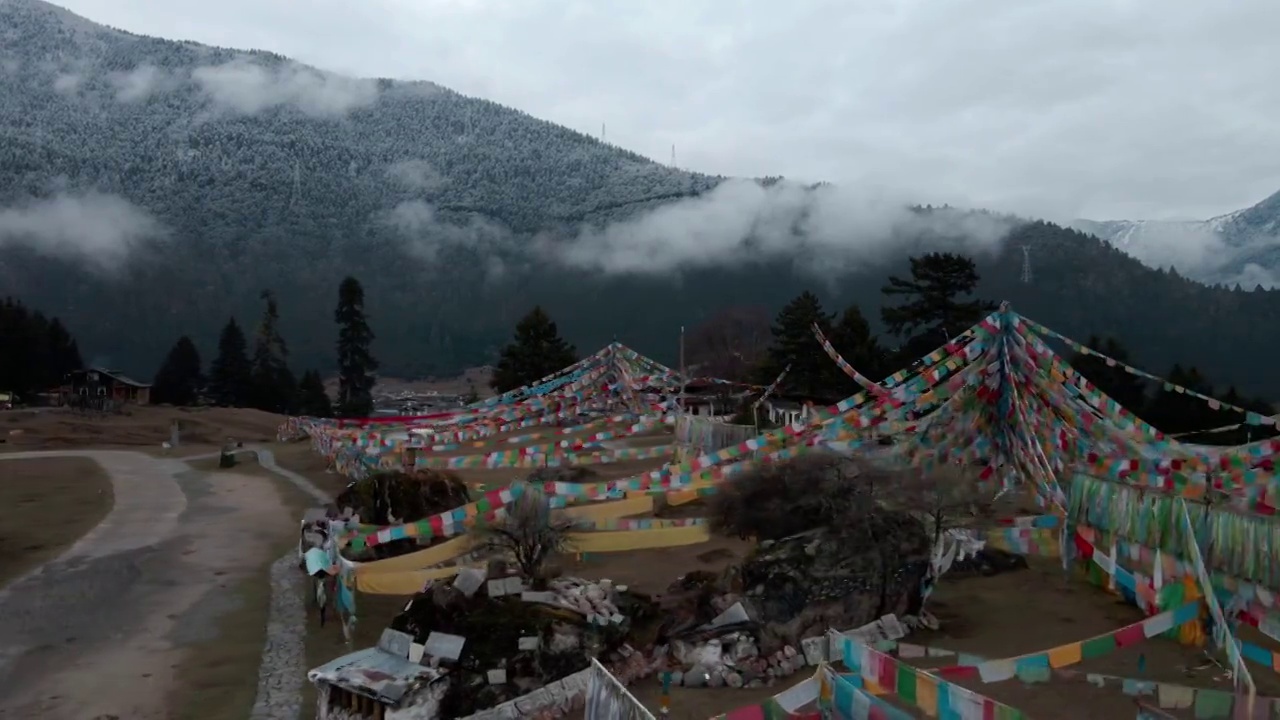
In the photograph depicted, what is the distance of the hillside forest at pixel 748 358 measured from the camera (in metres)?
37.0

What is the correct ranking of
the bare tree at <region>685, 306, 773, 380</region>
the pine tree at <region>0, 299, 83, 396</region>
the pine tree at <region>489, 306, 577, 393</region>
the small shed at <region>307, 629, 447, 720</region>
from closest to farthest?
the small shed at <region>307, 629, 447, 720</region> → the pine tree at <region>489, 306, 577, 393</region> → the bare tree at <region>685, 306, 773, 380</region> → the pine tree at <region>0, 299, 83, 396</region>

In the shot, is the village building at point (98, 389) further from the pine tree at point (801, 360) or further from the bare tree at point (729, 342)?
the pine tree at point (801, 360)

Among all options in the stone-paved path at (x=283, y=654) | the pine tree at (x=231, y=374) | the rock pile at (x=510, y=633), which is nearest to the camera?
the rock pile at (x=510, y=633)

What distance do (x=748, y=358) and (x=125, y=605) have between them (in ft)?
154

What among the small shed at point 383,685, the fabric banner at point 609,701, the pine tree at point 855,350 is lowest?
the small shed at point 383,685

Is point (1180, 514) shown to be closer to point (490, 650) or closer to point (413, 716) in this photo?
point (490, 650)

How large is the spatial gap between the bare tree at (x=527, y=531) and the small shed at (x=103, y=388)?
53.6 metres

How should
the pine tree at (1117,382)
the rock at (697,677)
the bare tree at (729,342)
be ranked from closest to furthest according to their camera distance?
1. the rock at (697,677)
2. the pine tree at (1117,382)
3. the bare tree at (729,342)

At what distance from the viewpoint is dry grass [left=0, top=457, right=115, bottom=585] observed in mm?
21000

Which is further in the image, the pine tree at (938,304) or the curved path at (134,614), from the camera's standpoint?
the pine tree at (938,304)

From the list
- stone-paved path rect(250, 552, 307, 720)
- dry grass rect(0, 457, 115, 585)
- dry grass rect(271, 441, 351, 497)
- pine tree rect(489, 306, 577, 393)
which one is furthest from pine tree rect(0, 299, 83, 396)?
stone-paved path rect(250, 552, 307, 720)

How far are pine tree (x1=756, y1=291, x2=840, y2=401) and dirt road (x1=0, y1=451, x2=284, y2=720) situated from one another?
70.4 ft

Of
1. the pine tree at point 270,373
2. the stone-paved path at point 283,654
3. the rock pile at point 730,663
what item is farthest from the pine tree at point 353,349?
the rock pile at point 730,663

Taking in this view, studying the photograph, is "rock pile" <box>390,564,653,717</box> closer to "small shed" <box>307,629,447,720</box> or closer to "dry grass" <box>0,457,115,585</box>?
"small shed" <box>307,629,447,720</box>
